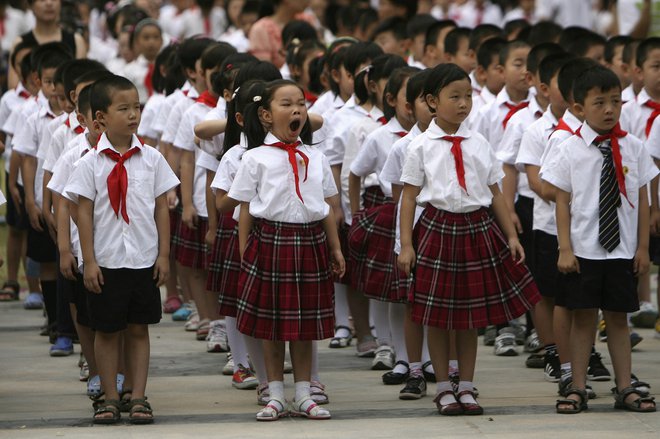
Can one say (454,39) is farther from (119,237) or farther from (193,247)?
(119,237)

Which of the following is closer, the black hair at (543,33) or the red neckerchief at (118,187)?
the red neckerchief at (118,187)

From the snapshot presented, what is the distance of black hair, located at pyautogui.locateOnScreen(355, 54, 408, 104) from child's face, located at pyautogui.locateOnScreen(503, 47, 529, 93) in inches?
34.3

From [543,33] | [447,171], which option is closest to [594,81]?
[447,171]

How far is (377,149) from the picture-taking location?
7324mm

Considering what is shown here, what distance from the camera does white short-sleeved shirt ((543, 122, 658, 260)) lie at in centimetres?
625

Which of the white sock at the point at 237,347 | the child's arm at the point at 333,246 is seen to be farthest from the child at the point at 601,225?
the white sock at the point at 237,347

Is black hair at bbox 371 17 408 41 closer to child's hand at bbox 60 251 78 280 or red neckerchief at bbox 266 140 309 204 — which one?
red neckerchief at bbox 266 140 309 204

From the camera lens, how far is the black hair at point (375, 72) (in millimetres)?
7648

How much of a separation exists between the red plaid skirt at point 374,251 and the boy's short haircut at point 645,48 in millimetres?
1914

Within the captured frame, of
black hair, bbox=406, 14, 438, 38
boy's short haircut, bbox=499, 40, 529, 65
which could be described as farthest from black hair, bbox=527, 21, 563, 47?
boy's short haircut, bbox=499, 40, 529, 65

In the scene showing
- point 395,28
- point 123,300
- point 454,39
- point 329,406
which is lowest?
point 329,406

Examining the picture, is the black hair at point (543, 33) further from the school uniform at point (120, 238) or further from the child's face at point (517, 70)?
the school uniform at point (120, 238)

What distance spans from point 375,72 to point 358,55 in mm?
515

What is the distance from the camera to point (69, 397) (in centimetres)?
685
